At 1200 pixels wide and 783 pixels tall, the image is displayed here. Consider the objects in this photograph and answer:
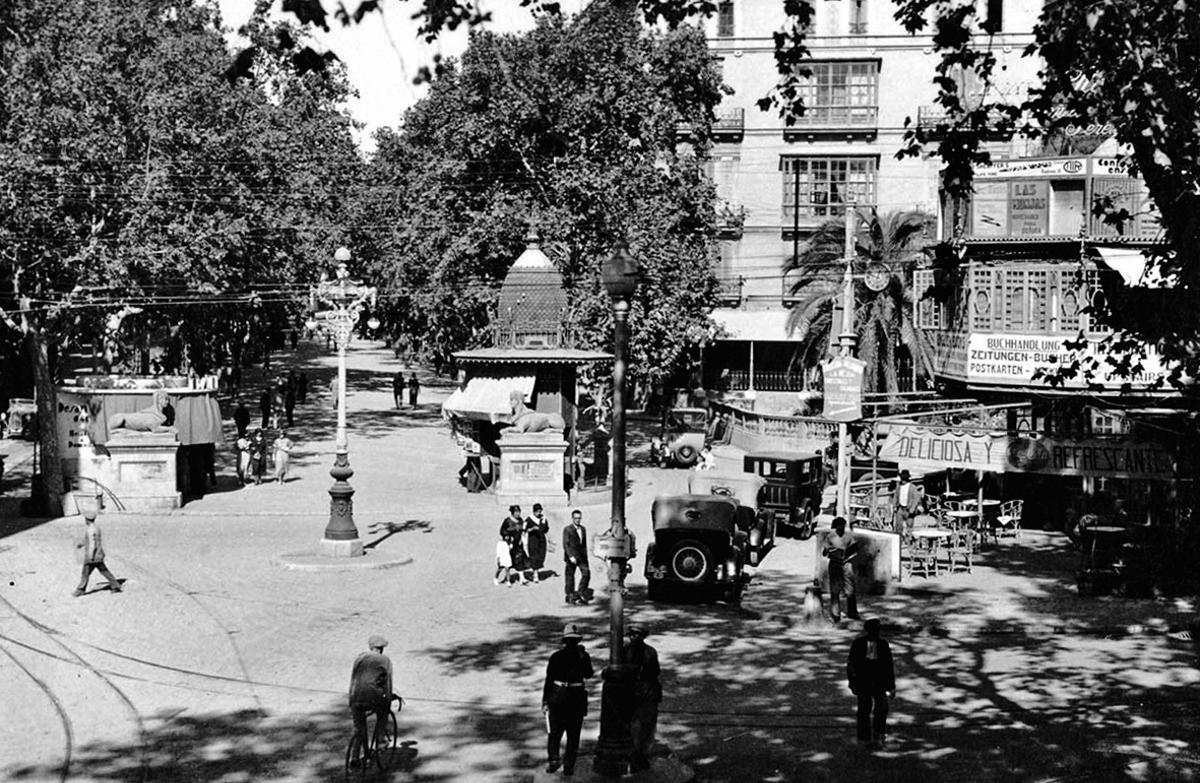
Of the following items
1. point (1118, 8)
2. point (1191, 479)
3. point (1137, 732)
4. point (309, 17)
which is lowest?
point (1137, 732)

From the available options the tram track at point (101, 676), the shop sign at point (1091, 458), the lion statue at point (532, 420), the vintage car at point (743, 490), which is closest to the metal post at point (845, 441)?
the vintage car at point (743, 490)

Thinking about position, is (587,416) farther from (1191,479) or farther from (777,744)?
(777,744)

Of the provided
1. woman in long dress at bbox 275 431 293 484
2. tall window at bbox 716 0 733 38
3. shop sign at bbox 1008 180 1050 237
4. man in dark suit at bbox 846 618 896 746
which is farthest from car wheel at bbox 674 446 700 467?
man in dark suit at bbox 846 618 896 746

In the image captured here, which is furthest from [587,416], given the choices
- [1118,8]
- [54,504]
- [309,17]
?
[309,17]

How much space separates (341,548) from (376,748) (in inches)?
527

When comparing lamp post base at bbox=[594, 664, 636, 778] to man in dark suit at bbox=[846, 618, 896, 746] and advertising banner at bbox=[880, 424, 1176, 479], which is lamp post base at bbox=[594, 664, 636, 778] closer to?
man in dark suit at bbox=[846, 618, 896, 746]

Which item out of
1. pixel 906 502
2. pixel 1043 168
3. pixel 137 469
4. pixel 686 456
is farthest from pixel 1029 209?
pixel 137 469

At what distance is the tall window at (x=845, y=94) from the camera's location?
62812 mm

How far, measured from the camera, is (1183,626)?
74.2 feet

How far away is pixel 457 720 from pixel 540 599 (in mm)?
8117

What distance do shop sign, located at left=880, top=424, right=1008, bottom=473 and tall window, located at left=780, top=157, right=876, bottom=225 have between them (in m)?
35.1

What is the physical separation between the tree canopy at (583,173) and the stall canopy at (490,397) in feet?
16.0

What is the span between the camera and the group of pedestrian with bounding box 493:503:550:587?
25547 millimetres

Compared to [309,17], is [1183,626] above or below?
below
